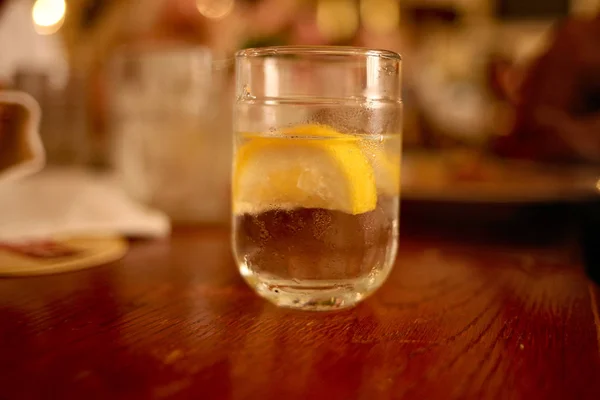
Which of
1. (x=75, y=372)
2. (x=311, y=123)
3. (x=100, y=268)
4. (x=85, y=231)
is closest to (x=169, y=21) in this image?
(x=85, y=231)

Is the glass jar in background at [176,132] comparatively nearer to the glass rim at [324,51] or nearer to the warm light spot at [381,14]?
the glass rim at [324,51]

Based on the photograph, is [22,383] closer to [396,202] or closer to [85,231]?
[396,202]

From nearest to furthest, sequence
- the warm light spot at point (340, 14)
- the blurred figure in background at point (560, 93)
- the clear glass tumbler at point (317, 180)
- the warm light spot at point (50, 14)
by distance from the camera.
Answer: the clear glass tumbler at point (317, 180), the warm light spot at point (50, 14), the blurred figure in background at point (560, 93), the warm light spot at point (340, 14)

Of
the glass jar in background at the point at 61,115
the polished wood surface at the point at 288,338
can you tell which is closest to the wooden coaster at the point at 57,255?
the polished wood surface at the point at 288,338

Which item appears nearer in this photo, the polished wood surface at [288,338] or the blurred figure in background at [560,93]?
the polished wood surface at [288,338]

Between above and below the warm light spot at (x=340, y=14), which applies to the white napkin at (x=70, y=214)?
below

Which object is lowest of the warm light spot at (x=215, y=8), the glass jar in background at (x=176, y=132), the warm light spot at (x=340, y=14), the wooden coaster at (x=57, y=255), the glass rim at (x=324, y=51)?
the wooden coaster at (x=57, y=255)
